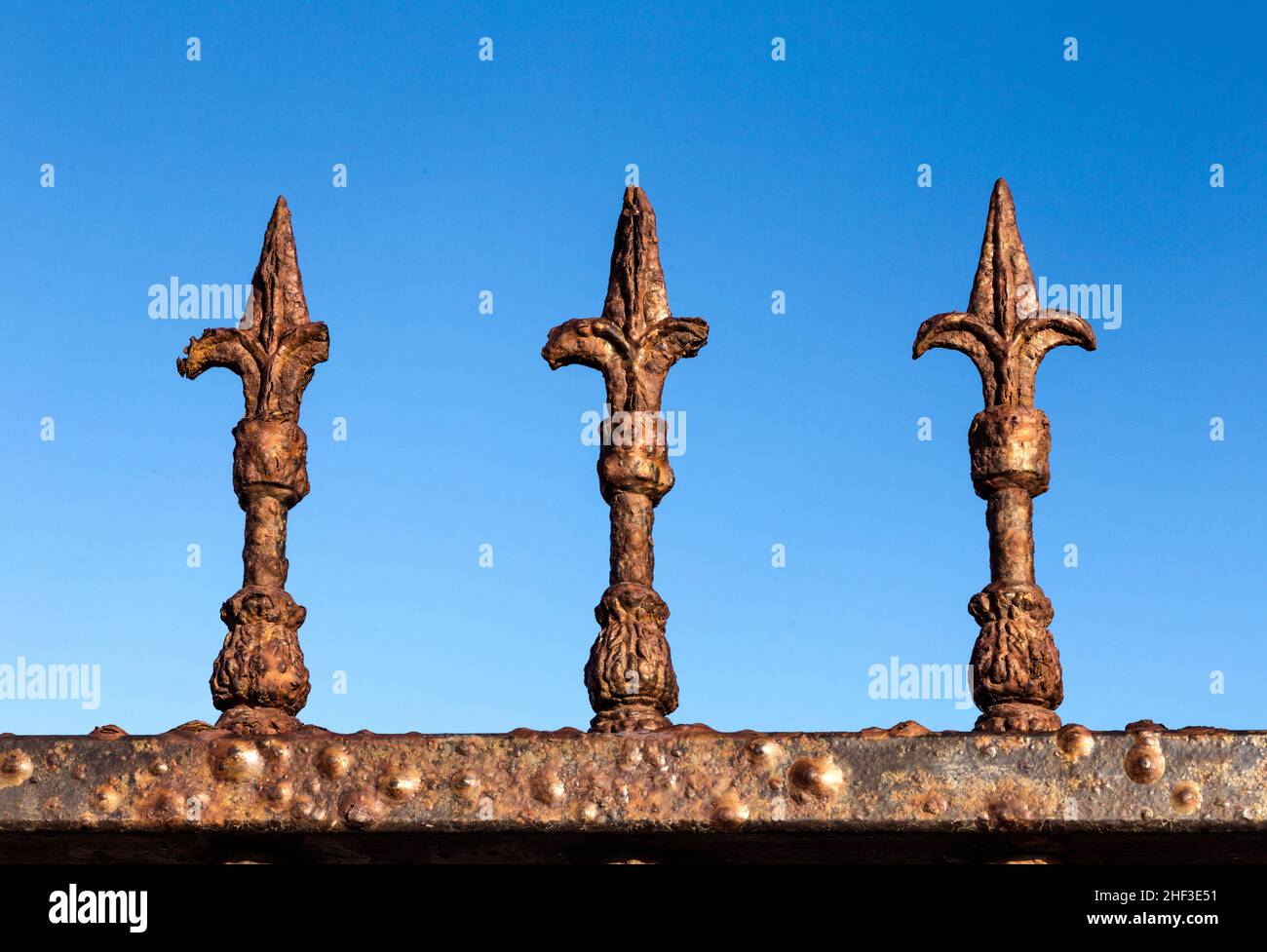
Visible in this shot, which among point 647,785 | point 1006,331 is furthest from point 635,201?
point 647,785

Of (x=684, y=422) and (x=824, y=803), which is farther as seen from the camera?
(x=684, y=422)

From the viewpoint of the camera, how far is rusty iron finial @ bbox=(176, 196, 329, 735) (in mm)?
4770

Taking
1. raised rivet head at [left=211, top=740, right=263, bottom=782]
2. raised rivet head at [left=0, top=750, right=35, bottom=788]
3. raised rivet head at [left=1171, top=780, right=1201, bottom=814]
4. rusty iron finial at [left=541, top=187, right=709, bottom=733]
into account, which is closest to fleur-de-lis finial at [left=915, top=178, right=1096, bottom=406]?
rusty iron finial at [left=541, top=187, right=709, bottom=733]

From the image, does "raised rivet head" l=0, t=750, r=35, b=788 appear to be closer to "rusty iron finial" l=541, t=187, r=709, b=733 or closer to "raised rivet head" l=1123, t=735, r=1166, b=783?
"rusty iron finial" l=541, t=187, r=709, b=733

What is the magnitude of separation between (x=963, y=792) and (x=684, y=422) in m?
1.50

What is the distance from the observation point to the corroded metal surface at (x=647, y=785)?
13.1 feet

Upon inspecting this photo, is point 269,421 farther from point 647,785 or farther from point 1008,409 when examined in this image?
point 1008,409

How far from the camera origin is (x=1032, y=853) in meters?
4.27

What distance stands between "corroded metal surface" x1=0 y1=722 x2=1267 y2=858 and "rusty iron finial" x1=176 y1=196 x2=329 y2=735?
0.47 metres

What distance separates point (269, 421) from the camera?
193 inches

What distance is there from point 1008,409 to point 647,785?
146 cm

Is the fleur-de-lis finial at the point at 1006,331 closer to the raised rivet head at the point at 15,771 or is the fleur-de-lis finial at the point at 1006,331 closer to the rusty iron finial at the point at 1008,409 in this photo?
the rusty iron finial at the point at 1008,409
